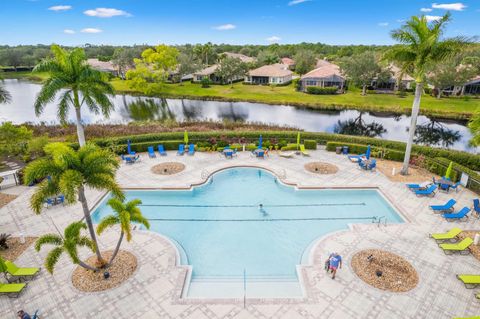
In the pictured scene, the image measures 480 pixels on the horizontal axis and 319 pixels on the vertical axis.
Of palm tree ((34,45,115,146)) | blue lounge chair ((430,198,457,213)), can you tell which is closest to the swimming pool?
blue lounge chair ((430,198,457,213))

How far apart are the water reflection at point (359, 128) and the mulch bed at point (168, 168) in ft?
75.8

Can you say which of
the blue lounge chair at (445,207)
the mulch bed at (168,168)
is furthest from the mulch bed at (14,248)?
the blue lounge chair at (445,207)

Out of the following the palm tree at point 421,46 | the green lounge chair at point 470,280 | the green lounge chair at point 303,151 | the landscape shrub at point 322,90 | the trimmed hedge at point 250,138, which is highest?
the palm tree at point 421,46

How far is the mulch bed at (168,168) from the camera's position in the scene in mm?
21641

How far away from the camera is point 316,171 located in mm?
21719

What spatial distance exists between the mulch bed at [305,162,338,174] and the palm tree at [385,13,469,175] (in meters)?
7.11

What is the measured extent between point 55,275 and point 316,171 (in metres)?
16.6

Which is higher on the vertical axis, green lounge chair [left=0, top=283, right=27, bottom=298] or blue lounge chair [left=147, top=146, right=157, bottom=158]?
blue lounge chair [left=147, top=146, right=157, bottom=158]

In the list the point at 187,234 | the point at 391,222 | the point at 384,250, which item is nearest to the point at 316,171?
the point at 391,222

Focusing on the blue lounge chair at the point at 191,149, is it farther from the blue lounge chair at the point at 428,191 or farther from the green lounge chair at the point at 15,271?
the blue lounge chair at the point at 428,191

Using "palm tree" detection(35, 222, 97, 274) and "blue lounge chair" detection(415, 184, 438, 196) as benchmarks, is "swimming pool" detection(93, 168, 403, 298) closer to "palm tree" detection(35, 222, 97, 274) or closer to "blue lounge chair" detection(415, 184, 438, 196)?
"blue lounge chair" detection(415, 184, 438, 196)

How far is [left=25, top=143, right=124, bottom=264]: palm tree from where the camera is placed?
941cm

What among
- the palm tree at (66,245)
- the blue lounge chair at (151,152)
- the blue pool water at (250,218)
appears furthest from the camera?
the blue lounge chair at (151,152)

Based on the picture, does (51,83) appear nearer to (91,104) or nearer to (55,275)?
(91,104)
